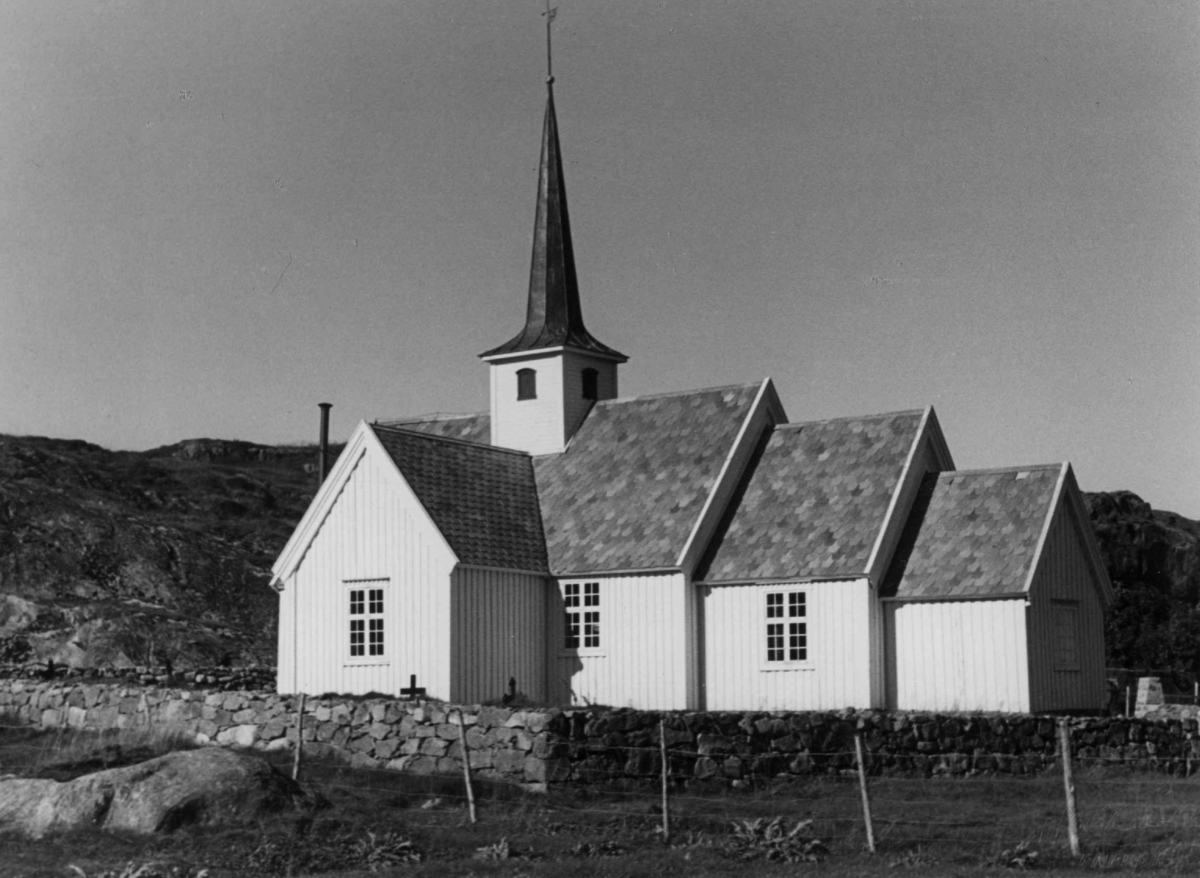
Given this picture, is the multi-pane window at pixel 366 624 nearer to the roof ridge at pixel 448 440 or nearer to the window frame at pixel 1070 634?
the roof ridge at pixel 448 440

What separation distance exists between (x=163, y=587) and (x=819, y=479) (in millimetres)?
31854

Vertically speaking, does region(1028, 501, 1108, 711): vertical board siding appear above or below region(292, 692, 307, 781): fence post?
above

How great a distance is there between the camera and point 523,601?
3231 centimetres

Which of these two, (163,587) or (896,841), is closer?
(896,841)

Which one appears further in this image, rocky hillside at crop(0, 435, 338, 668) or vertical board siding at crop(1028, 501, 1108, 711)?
rocky hillside at crop(0, 435, 338, 668)

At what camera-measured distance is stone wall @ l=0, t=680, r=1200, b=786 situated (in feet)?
71.7

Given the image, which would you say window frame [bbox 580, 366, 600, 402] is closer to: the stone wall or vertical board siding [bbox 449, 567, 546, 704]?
vertical board siding [bbox 449, 567, 546, 704]

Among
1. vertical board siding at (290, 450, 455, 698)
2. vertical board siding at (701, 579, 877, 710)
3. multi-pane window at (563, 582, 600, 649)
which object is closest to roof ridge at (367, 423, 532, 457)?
vertical board siding at (290, 450, 455, 698)

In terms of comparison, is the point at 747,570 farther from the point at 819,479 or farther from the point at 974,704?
the point at 974,704

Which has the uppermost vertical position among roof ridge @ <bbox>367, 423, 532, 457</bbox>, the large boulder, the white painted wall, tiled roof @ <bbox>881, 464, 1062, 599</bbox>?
the white painted wall

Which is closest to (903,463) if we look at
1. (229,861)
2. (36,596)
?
(229,861)

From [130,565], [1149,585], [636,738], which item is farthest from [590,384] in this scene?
[1149,585]

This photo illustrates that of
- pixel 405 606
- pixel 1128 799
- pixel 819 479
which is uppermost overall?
pixel 819 479

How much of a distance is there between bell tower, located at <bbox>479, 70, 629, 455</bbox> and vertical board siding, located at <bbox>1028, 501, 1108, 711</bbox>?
1183 centimetres
